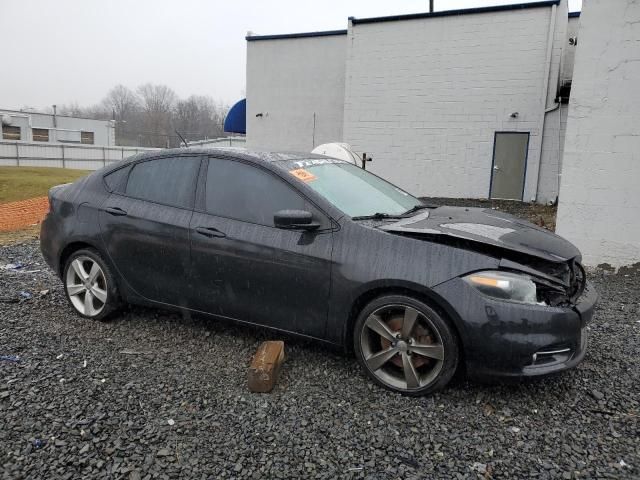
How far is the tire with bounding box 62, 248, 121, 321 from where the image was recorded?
415 centimetres

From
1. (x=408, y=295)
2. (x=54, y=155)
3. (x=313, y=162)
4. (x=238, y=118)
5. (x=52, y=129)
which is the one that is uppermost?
(x=52, y=129)

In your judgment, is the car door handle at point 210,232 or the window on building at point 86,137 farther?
the window on building at point 86,137

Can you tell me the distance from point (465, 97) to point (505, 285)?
12843mm

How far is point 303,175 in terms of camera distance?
11.8 feet

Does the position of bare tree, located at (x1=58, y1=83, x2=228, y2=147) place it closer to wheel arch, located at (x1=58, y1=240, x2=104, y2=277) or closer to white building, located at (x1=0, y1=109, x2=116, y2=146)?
white building, located at (x1=0, y1=109, x2=116, y2=146)

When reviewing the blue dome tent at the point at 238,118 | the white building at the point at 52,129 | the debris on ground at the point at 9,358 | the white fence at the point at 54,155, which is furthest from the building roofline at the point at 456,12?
the white building at the point at 52,129

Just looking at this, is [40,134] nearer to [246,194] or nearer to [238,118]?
[238,118]

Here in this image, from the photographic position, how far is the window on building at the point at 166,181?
3.86m

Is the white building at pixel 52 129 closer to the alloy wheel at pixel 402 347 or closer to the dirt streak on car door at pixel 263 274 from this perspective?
the dirt streak on car door at pixel 263 274

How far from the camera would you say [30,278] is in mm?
5664

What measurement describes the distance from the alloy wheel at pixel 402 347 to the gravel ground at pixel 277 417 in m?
0.12

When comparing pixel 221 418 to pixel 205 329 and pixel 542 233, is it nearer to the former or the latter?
pixel 205 329

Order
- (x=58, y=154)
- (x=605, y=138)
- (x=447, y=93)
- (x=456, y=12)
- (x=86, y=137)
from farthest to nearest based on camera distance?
(x=86, y=137), (x=58, y=154), (x=447, y=93), (x=456, y=12), (x=605, y=138)

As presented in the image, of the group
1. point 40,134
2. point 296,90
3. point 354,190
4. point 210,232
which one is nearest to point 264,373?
point 210,232
